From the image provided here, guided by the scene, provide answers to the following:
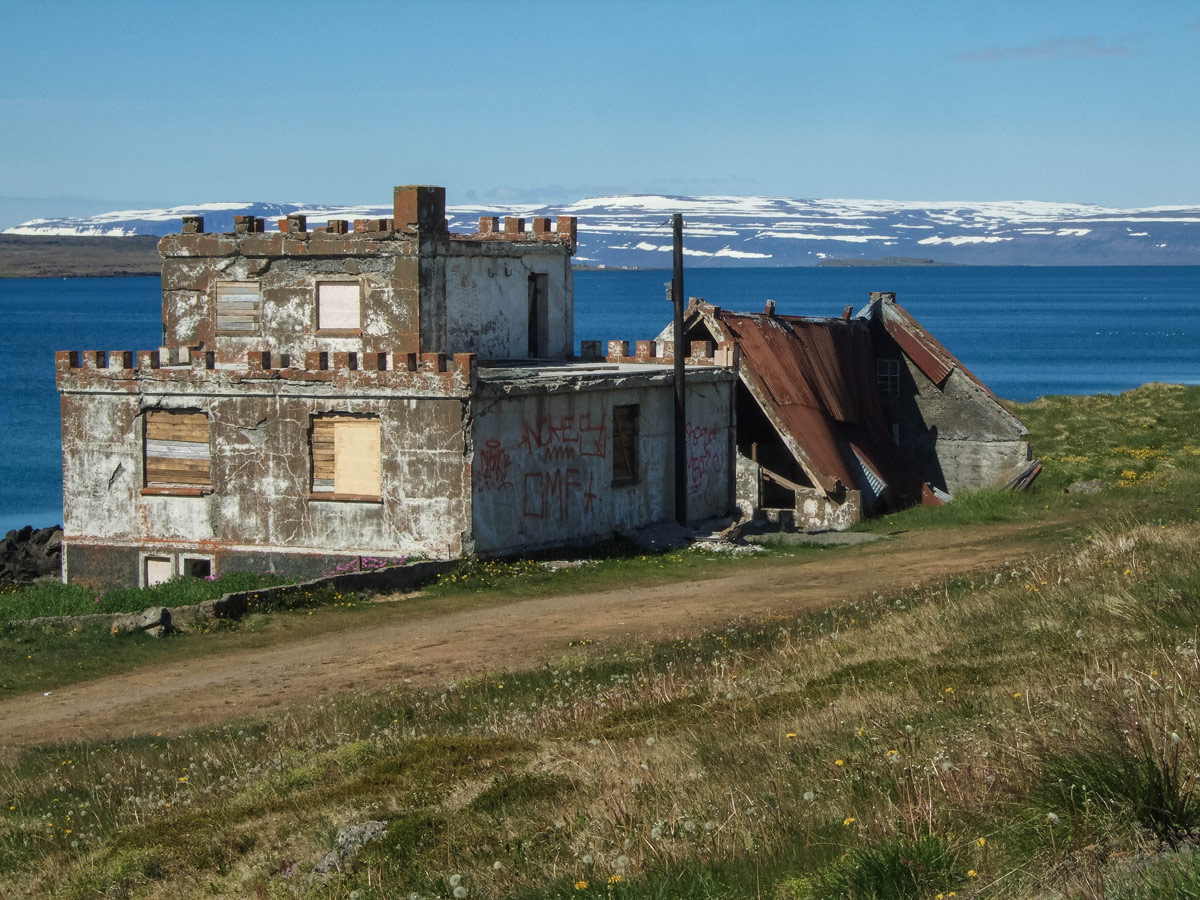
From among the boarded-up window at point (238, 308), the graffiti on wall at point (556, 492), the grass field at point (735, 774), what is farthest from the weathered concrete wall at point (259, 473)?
the grass field at point (735, 774)

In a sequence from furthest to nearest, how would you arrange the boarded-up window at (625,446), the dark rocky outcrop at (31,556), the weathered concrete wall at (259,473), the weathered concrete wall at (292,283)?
the dark rocky outcrop at (31,556)
the weathered concrete wall at (292,283)
the boarded-up window at (625,446)
the weathered concrete wall at (259,473)

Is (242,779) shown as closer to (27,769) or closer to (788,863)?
(27,769)

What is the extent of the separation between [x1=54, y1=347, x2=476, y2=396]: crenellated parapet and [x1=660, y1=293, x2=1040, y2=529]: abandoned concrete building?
30.4 ft

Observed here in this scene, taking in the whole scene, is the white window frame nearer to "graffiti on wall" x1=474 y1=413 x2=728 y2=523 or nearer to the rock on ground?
"graffiti on wall" x1=474 y1=413 x2=728 y2=523

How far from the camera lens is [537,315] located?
3241 cm

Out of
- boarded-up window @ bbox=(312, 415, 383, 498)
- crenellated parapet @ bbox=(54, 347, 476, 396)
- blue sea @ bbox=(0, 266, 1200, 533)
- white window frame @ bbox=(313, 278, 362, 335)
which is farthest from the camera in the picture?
blue sea @ bbox=(0, 266, 1200, 533)

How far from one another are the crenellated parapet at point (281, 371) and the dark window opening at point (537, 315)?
19.5ft

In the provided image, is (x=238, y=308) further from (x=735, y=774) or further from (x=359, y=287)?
(x=735, y=774)

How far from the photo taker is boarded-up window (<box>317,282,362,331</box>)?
28312mm

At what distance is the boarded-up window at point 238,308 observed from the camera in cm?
2922

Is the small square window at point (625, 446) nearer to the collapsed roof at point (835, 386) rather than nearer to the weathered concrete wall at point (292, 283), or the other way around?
the weathered concrete wall at point (292, 283)

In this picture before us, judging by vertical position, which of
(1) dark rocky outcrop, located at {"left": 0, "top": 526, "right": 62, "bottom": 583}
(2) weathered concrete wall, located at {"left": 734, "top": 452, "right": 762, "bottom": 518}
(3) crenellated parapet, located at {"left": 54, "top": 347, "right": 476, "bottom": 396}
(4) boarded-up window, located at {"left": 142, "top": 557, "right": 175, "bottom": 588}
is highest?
(3) crenellated parapet, located at {"left": 54, "top": 347, "right": 476, "bottom": 396}

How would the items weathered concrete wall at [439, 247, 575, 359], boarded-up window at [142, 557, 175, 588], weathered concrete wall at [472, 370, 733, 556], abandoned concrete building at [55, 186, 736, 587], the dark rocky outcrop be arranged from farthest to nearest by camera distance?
the dark rocky outcrop, weathered concrete wall at [439, 247, 575, 359], boarded-up window at [142, 557, 175, 588], weathered concrete wall at [472, 370, 733, 556], abandoned concrete building at [55, 186, 736, 587]

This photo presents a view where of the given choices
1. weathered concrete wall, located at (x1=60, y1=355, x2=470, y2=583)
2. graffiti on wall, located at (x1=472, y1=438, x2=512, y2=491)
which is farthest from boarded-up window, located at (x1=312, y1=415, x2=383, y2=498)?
graffiti on wall, located at (x1=472, y1=438, x2=512, y2=491)
